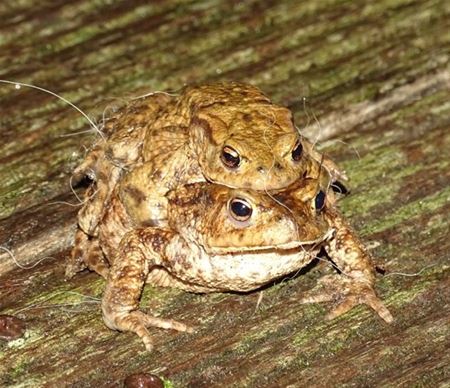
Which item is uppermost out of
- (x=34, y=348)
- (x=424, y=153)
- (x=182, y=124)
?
(x=182, y=124)

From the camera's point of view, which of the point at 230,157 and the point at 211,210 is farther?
the point at 211,210

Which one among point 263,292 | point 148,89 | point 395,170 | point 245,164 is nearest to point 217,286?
point 263,292

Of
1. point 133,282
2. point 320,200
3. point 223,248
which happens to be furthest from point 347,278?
point 133,282

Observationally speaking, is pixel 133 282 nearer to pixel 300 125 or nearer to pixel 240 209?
pixel 240 209

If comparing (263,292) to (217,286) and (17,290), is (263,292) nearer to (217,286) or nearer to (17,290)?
(217,286)

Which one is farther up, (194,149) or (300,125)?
(194,149)

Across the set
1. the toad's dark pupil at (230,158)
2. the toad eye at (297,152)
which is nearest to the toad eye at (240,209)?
the toad's dark pupil at (230,158)

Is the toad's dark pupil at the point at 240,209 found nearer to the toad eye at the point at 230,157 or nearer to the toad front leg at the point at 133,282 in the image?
the toad eye at the point at 230,157
